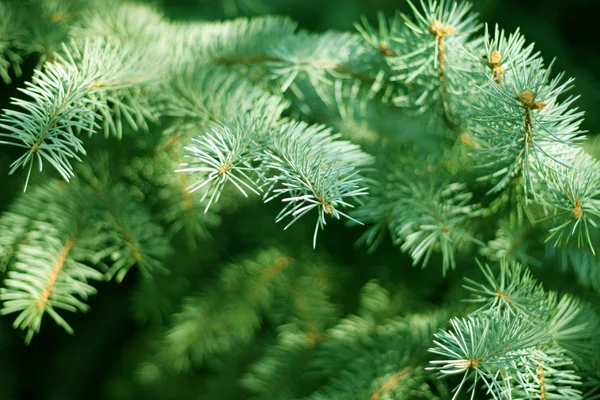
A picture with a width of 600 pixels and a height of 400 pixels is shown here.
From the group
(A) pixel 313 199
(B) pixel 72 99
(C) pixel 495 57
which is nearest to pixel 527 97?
(C) pixel 495 57

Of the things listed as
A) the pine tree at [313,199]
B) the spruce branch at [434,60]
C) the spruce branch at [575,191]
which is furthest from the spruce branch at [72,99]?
the spruce branch at [575,191]

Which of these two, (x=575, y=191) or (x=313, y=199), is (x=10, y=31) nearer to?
(x=313, y=199)

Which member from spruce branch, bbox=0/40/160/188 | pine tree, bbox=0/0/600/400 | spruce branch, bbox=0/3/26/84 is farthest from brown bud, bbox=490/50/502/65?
spruce branch, bbox=0/3/26/84

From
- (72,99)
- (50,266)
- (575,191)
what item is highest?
(575,191)

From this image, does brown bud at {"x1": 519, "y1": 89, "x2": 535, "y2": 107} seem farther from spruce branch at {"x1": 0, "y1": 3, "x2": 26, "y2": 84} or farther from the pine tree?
spruce branch at {"x1": 0, "y1": 3, "x2": 26, "y2": 84}

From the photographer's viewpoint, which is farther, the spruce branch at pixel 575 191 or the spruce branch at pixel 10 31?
the spruce branch at pixel 10 31

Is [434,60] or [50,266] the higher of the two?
[434,60]

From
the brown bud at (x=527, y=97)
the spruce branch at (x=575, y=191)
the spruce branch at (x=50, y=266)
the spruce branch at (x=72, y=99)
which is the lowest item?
the spruce branch at (x=50, y=266)

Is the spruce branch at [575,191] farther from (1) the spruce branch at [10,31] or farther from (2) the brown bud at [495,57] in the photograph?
(1) the spruce branch at [10,31]
